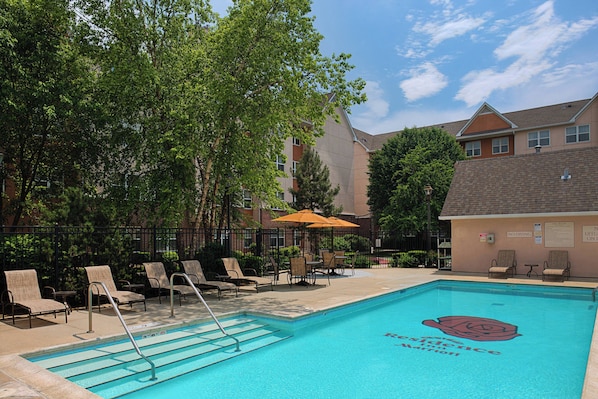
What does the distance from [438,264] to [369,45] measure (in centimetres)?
1143

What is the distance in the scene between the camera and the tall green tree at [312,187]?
3216cm

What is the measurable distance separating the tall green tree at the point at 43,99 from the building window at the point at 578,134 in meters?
36.5

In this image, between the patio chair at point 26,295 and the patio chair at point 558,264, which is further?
the patio chair at point 558,264

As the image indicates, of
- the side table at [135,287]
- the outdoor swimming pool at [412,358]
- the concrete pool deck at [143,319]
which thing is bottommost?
the outdoor swimming pool at [412,358]

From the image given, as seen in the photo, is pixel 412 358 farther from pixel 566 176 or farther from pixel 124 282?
pixel 566 176

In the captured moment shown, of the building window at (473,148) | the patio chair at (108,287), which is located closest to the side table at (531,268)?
the patio chair at (108,287)

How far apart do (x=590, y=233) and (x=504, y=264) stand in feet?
11.5

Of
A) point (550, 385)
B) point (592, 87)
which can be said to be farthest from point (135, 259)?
point (592, 87)

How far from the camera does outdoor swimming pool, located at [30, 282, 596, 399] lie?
6.60 meters

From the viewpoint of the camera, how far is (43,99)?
47.2ft

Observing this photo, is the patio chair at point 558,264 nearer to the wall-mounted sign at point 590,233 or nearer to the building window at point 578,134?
the wall-mounted sign at point 590,233

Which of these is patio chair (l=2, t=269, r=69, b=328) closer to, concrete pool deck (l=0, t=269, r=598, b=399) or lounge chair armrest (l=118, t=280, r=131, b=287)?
concrete pool deck (l=0, t=269, r=598, b=399)

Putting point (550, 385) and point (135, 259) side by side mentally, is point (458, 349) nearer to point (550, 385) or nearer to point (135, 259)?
point (550, 385)

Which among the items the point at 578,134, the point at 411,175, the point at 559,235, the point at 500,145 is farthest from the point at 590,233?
the point at 500,145
